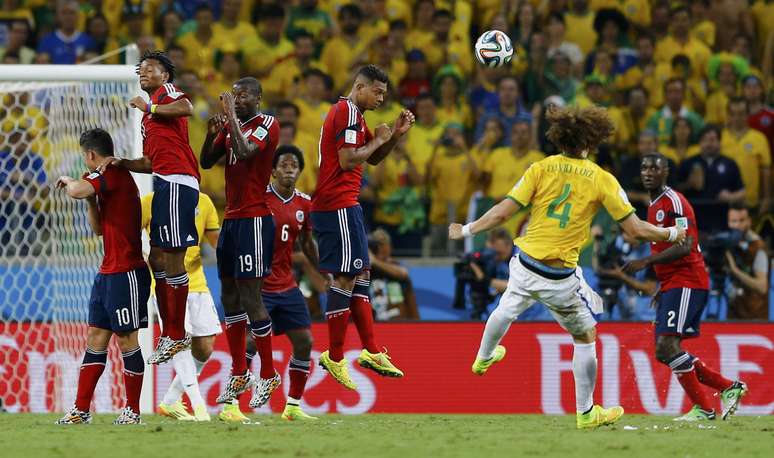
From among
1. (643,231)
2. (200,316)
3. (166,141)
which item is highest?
(166,141)

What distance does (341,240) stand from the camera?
10984 mm

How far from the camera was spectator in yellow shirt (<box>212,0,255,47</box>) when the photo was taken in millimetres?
18875

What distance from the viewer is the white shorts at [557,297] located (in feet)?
32.3

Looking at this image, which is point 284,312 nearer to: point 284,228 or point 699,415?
point 284,228

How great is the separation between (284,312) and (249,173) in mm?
1966

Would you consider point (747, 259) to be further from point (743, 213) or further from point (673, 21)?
point (673, 21)

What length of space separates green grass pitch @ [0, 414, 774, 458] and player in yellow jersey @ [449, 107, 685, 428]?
881 mm

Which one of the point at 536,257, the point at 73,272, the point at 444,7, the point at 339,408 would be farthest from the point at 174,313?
the point at 444,7

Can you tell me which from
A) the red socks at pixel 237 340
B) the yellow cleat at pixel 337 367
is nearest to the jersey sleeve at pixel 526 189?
the yellow cleat at pixel 337 367

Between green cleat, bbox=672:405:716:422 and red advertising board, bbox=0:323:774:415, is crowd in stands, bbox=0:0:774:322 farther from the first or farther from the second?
green cleat, bbox=672:405:716:422

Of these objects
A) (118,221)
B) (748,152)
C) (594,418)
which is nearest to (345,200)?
(118,221)

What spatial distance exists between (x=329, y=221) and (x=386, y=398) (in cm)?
467

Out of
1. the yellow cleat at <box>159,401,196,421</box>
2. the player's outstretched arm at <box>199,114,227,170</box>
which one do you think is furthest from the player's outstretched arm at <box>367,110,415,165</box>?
the yellow cleat at <box>159,401,196,421</box>

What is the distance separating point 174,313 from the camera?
1062cm
